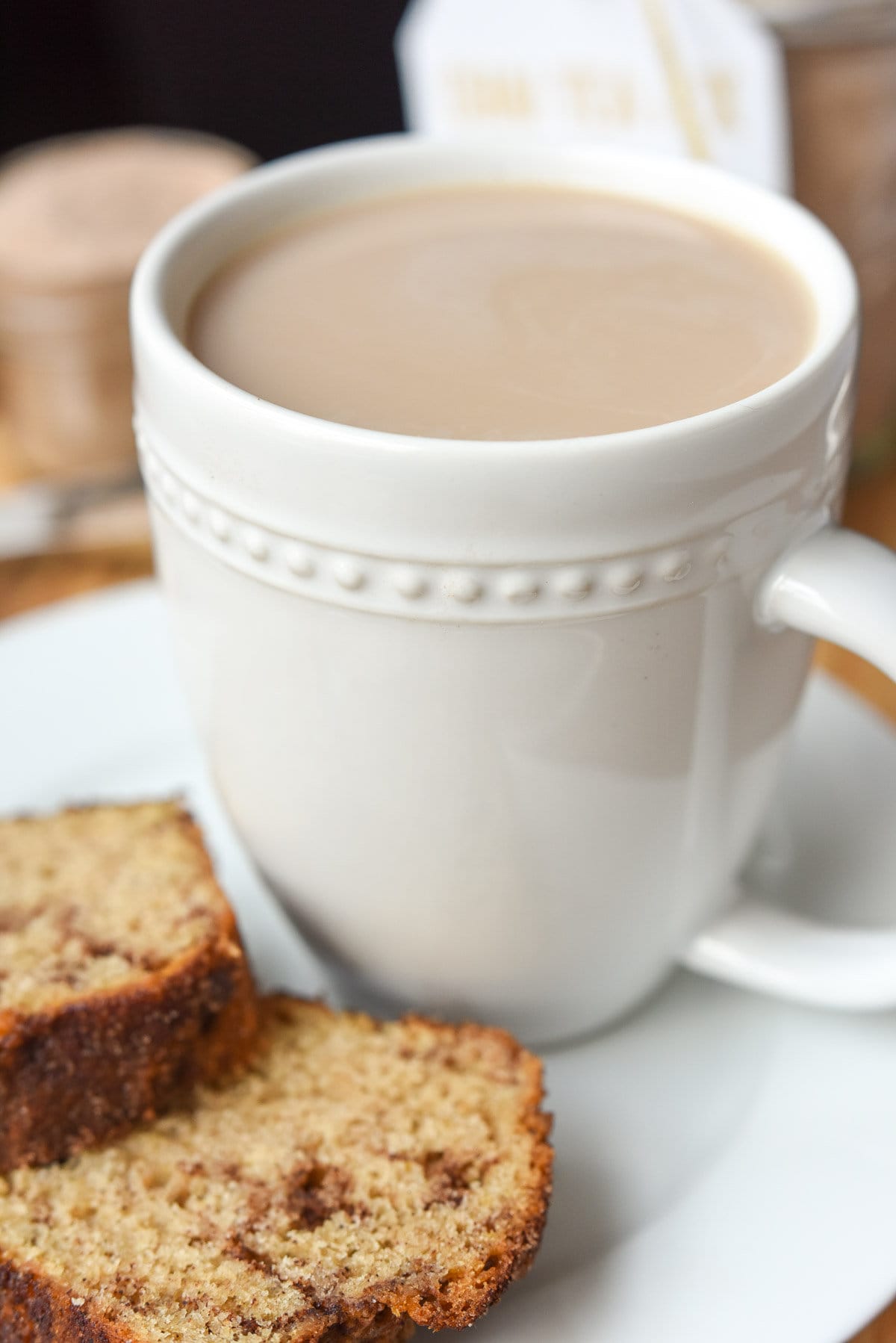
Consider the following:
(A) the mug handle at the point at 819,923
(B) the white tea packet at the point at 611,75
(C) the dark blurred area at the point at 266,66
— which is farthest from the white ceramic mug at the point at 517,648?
(C) the dark blurred area at the point at 266,66

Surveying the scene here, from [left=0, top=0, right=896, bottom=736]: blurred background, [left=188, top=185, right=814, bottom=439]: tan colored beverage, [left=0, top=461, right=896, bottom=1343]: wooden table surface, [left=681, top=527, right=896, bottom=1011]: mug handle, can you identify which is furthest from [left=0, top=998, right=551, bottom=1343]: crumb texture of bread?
[left=0, top=461, right=896, bottom=1343]: wooden table surface

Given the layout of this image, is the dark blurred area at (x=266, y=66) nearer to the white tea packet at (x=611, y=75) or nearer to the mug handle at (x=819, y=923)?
the white tea packet at (x=611, y=75)

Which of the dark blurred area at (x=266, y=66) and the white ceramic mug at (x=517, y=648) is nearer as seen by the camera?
the white ceramic mug at (x=517, y=648)

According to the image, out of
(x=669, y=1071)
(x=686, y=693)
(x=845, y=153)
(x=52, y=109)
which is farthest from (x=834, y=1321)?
(x=52, y=109)

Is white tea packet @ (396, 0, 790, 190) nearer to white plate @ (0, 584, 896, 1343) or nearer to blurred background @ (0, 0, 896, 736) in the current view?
blurred background @ (0, 0, 896, 736)

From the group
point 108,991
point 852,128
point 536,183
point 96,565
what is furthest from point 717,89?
point 108,991

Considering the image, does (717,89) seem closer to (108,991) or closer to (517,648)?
(517,648)

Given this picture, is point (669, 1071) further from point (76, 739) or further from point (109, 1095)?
point (76, 739)
